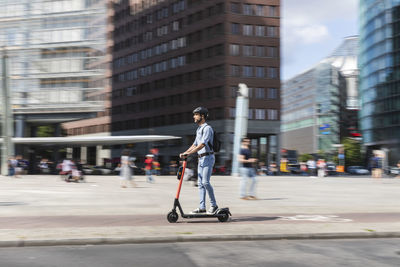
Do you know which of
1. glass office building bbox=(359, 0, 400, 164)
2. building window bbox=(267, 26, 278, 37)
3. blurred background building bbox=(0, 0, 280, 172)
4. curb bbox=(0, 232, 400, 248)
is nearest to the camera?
curb bbox=(0, 232, 400, 248)

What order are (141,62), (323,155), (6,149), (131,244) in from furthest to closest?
(323,155)
(141,62)
(6,149)
(131,244)

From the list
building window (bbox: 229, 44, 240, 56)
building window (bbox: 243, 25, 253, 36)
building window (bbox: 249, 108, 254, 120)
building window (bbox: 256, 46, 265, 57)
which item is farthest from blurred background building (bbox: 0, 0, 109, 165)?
building window (bbox: 256, 46, 265, 57)

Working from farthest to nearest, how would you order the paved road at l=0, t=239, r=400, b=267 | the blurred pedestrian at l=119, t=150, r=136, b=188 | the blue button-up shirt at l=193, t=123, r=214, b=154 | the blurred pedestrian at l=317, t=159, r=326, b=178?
the blurred pedestrian at l=317, t=159, r=326, b=178 → the blurred pedestrian at l=119, t=150, r=136, b=188 → the blue button-up shirt at l=193, t=123, r=214, b=154 → the paved road at l=0, t=239, r=400, b=267

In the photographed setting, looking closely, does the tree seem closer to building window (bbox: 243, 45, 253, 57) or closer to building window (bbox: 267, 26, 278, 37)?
building window (bbox: 243, 45, 253, 57)

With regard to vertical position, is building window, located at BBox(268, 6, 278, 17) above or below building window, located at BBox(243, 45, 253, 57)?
above

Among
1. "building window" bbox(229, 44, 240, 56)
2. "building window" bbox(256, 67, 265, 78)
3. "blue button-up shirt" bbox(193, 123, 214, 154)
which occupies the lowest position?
"blue button-up shirt" bbox(193, 123, 214, 154)

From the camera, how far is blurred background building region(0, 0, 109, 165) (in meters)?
48.8

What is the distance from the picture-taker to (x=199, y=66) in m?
64.0

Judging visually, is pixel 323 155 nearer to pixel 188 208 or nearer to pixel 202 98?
pixel 202 98

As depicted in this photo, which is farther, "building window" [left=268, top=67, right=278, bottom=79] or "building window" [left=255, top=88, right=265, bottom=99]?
"building window" [left=268, top=67, right=278, bottom=79]

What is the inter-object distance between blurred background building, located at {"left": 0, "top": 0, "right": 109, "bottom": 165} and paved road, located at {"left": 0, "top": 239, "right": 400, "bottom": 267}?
44.6 meters

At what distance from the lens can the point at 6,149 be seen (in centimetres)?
2883

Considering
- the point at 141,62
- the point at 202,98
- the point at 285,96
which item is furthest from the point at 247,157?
the point at 285,96

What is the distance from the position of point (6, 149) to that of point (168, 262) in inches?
1046
